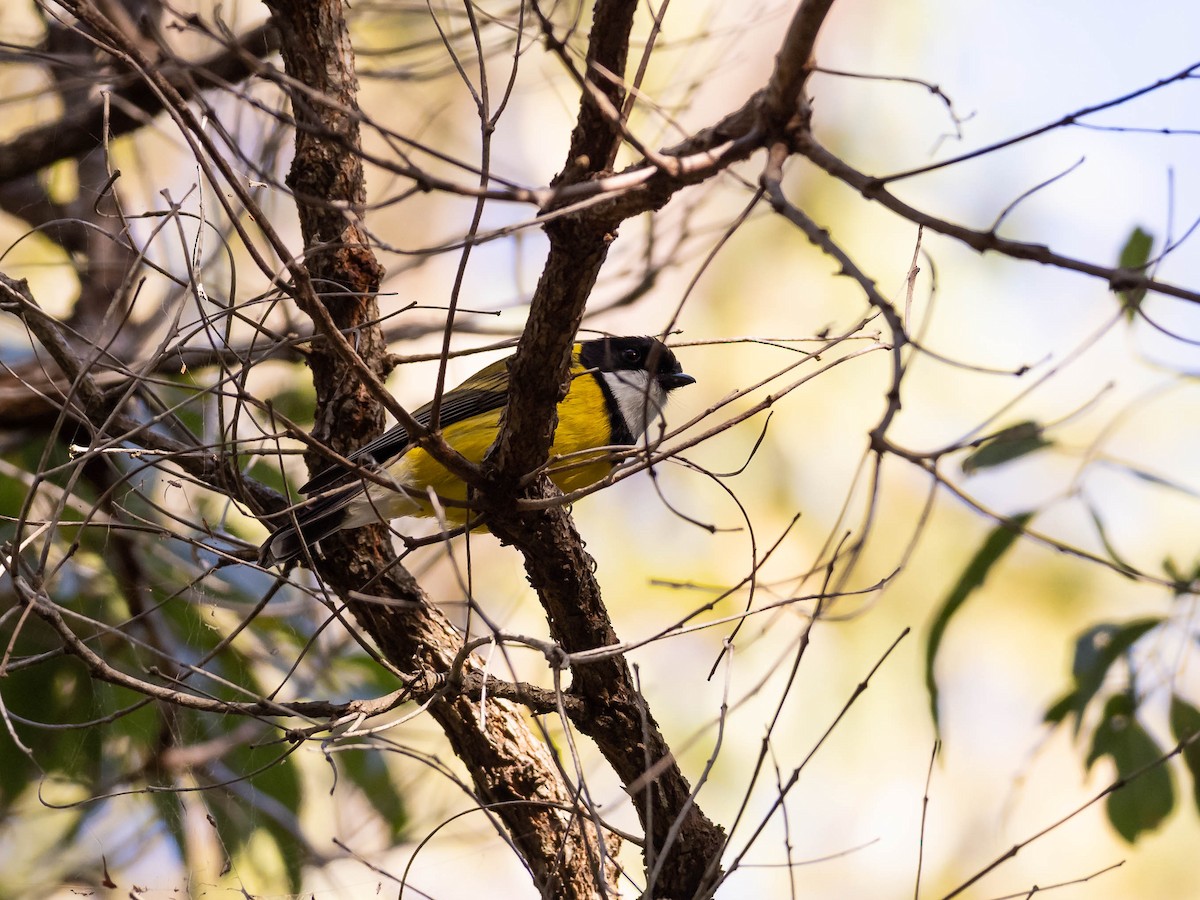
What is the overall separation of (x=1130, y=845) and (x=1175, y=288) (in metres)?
2.46

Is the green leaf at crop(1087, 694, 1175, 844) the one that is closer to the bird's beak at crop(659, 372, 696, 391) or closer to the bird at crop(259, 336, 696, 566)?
the bird at crop(259, 336, 696, 566)

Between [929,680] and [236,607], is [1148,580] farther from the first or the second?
[236,607]

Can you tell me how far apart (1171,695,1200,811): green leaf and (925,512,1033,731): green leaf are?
0.70 m

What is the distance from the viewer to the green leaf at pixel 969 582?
2.87 m

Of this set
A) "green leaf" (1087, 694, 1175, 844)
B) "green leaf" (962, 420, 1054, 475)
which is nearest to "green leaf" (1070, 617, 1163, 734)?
"green leaf" (1087, 694, 1175, 844)

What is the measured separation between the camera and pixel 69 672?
3619 mm

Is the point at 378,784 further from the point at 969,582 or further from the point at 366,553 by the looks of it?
the point at 969,582

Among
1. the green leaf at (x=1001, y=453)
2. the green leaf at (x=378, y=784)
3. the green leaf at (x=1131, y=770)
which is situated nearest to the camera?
the green leaf at (x=1001, y=453)

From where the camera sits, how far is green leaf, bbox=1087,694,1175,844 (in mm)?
3068

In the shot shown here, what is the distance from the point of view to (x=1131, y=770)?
10.4 feet

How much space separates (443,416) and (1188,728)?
7.74ft

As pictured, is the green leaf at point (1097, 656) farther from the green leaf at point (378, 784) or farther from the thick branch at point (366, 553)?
the green leaf at point (378, 784)

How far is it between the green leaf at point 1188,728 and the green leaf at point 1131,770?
0.07 m

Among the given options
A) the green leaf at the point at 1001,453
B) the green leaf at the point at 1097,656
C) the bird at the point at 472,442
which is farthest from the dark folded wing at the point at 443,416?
the green leaf at the point at 1097,656
